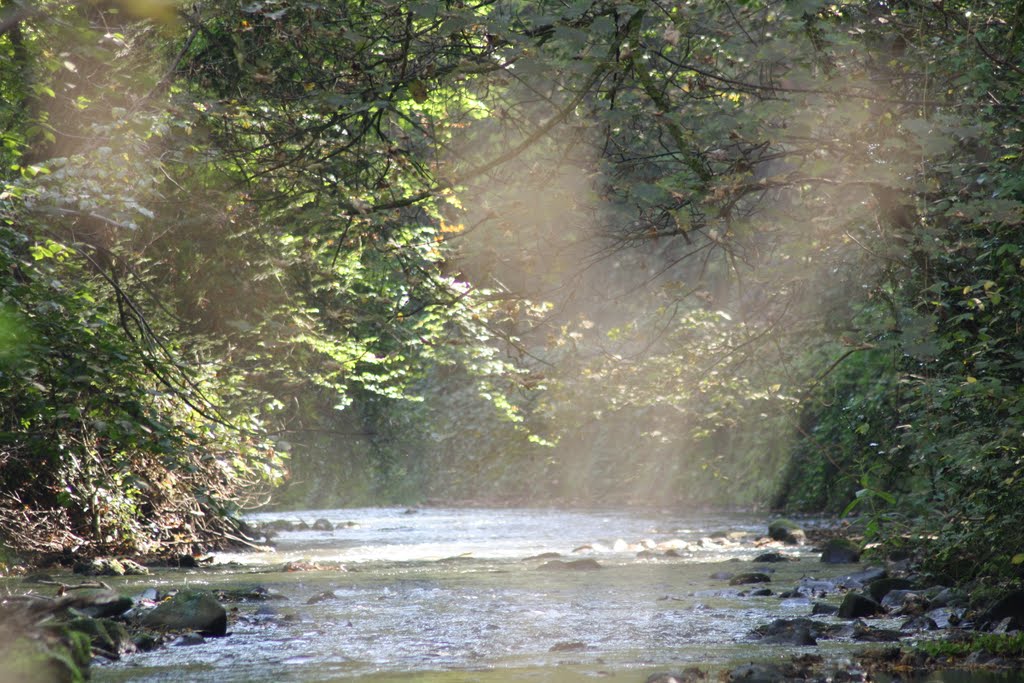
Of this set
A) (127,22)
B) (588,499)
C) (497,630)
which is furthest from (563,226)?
(588,499)

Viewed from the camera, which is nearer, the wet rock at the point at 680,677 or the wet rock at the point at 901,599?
the wet rock at the point at 680,677

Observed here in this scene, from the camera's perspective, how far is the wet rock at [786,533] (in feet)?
50.1

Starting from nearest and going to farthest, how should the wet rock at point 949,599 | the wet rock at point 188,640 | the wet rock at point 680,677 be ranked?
the wet rock at point 680,677 → the wet rock at point 188,640 → the wet rock at point 949,599

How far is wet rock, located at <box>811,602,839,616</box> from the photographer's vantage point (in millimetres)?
8312

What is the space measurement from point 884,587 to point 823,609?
747mm

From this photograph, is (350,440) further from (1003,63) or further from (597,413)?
(1003,63)

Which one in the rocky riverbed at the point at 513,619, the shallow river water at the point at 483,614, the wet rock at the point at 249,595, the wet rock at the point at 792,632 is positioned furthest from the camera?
the wet rock at the point at 249,595

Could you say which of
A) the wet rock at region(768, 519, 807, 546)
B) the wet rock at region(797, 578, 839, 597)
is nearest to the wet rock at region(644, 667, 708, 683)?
the wet rock at region(797, 578, 839, 597)

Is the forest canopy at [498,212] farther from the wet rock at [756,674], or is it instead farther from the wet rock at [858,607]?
the wet rock at [756,674]

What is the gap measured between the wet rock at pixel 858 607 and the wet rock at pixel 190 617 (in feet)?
15.4

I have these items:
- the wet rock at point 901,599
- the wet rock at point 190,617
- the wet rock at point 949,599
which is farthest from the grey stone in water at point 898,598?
the wet rock at point 190,617

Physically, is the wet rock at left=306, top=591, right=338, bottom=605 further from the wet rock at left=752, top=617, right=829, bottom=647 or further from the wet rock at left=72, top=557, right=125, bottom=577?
the wet rock at left=752, top=617, right=829, bottom=647

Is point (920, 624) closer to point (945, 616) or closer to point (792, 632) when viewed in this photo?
point (945, 616)

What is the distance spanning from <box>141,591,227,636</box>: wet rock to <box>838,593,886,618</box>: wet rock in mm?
4707
